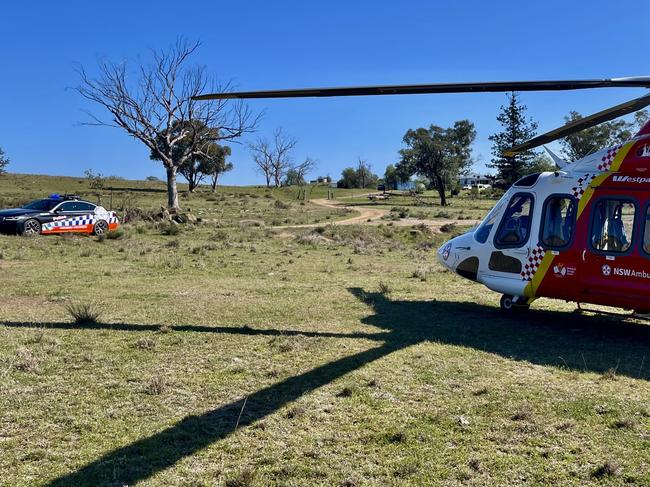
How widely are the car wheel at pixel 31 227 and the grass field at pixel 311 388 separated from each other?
1053 centimetres

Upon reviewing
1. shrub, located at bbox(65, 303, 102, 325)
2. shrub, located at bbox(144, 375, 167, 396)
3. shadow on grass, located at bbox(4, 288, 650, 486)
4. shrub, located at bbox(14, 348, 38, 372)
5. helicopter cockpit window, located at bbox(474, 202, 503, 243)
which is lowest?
shadow on grass, located at bbox(4, 288, 650, 486)

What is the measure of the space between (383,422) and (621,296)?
5491 millimetres

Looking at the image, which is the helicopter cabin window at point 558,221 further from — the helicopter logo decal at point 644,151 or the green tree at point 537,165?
the green tree at point 537,165

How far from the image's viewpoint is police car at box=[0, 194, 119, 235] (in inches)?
861

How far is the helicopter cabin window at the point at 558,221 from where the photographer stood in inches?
Result: 371

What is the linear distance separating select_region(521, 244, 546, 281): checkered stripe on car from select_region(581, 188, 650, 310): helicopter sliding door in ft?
2.45

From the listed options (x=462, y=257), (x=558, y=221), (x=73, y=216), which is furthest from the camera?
(x=73, y=216)

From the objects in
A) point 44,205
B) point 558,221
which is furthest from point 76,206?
point 558,221

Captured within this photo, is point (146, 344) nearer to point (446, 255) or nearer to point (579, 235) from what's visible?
point (446, 255)

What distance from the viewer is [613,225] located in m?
9.05

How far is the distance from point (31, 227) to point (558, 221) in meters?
20.3

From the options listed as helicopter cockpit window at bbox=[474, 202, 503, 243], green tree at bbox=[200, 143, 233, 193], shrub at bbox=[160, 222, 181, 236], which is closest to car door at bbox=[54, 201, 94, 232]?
shrub at bbox=[160, 222, 181, 236]

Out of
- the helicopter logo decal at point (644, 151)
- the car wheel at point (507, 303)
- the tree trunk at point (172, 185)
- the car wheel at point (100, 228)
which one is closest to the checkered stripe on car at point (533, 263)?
the car wheel at point (507, 303)

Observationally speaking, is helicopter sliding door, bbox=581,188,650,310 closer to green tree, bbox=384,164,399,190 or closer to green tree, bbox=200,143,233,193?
green tree, bbox=200,143,233,193
